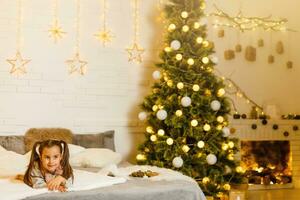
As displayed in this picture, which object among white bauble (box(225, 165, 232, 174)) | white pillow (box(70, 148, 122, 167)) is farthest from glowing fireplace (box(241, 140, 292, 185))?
white pillow (box(70, 148, 122, 167))

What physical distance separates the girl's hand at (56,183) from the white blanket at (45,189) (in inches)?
1.6

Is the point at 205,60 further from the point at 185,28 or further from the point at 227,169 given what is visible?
the point at 227,169

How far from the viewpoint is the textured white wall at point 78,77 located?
4523 mm

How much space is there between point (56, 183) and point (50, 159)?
185 millimetres

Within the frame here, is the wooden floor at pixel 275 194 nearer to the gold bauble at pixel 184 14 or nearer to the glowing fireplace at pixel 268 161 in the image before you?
the glowing fireplace at pixel 268 161

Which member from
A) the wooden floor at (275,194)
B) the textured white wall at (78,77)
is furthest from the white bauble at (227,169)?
the textured white wall at (78,77)

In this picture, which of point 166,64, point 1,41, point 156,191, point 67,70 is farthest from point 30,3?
point 156,191

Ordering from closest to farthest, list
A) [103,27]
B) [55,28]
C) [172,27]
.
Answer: [172,27] → [55,28] → [103,27]

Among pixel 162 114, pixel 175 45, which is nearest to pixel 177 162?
pixel 162 114

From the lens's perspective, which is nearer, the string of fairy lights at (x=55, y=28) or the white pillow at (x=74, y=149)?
the white pillow at (x=74, y=149)

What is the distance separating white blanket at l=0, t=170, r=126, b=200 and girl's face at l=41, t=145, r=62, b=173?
173 mm

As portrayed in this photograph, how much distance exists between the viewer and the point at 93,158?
3.88 meters

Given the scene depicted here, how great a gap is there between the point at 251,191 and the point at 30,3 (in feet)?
11.9

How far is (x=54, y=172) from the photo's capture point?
2.64 m
